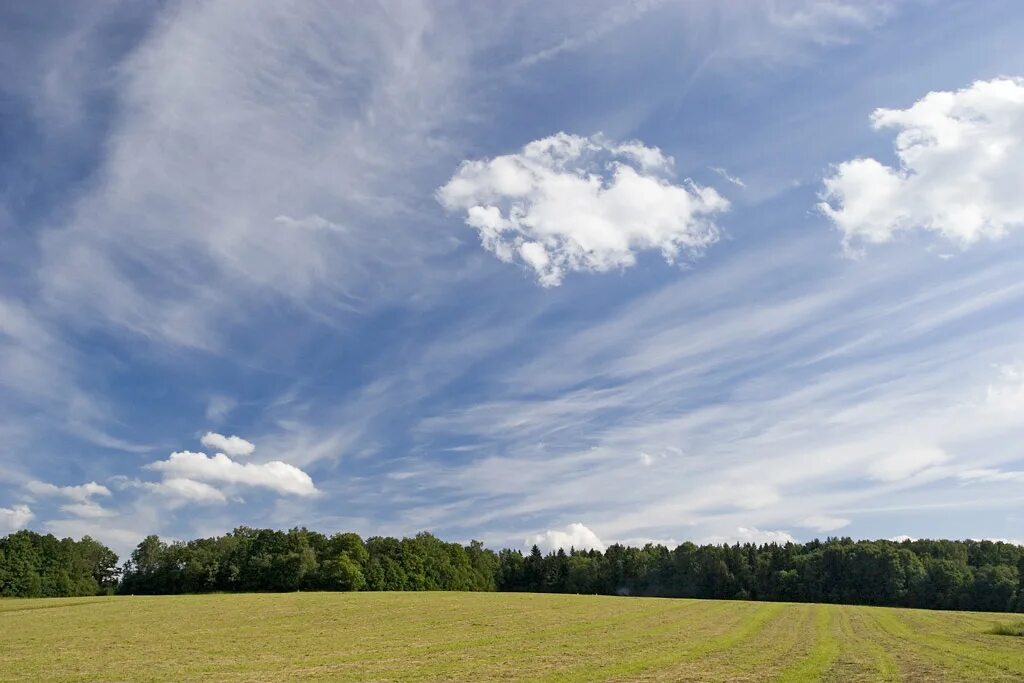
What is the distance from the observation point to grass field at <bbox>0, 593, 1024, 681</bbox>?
2895 centimetres

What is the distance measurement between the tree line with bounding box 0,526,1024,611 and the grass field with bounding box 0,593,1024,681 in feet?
233

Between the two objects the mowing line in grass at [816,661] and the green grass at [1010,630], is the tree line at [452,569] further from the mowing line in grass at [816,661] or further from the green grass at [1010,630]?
the mowing line in grass at [816,661]

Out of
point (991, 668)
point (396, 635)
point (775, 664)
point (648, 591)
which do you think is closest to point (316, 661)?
point (396, 635)

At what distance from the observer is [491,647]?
126 feet

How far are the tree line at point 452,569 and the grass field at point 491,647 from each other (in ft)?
233

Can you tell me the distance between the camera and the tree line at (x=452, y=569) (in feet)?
428

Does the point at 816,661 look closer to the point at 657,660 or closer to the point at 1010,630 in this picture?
the point at 657,660

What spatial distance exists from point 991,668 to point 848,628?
2658cm

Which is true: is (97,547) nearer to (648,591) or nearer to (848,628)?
(648,591)

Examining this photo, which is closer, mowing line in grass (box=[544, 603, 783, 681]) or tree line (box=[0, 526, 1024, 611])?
mowing line in grass (box=[544, 603, 783, 681])

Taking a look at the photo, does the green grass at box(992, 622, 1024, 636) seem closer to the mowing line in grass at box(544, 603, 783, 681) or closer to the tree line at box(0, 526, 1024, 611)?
the mowing line in grass at box(544, 603, 783, 681)

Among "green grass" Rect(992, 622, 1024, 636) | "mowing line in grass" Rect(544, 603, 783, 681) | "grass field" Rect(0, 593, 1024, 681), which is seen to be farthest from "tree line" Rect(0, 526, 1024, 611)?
"mowing line in grass" Rect(544, 603, 783, 681)

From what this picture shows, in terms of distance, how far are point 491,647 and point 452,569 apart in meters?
136

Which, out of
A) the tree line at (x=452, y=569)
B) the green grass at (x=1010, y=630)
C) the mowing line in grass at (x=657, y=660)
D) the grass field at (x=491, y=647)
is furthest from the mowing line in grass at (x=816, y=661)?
the tree line at (x=452, y=569)
